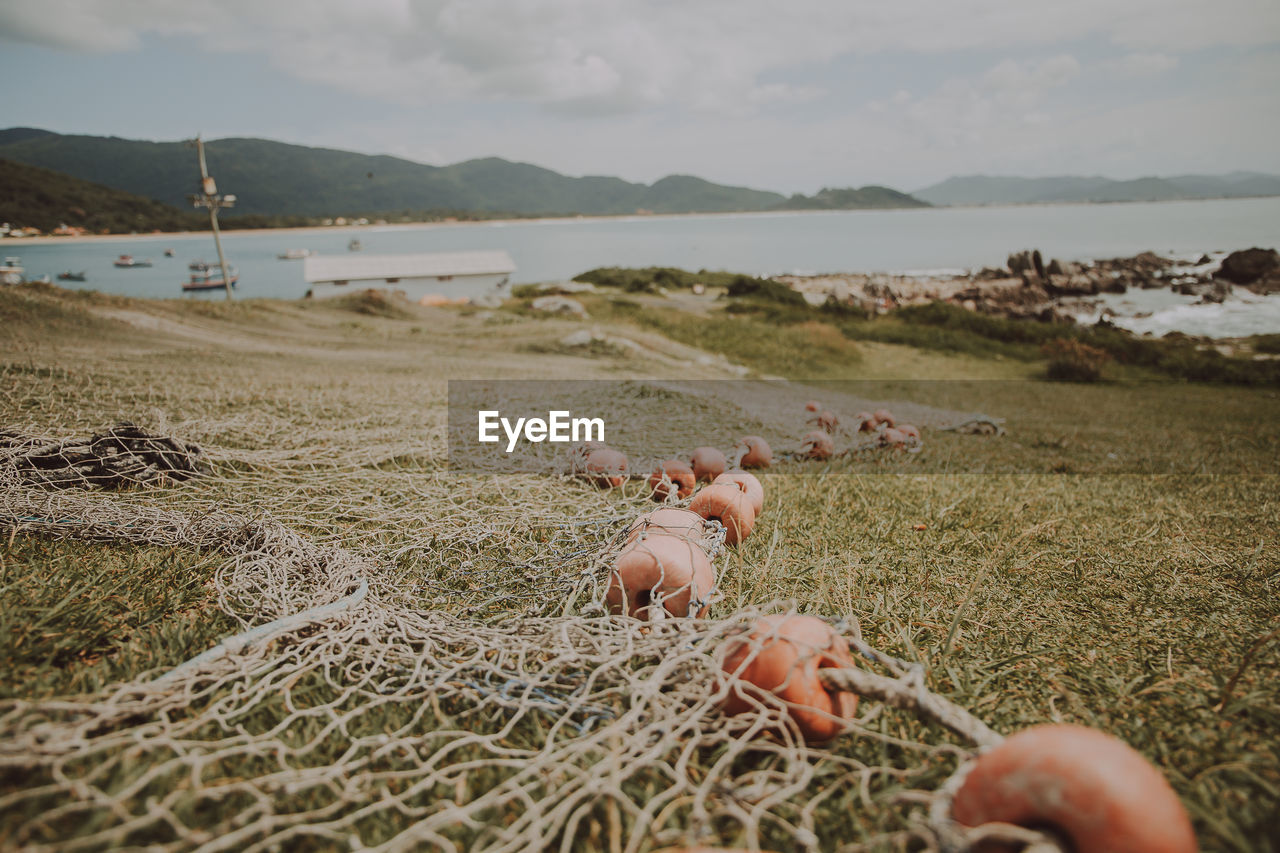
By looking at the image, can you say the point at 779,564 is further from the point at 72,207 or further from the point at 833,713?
the point at 72,207

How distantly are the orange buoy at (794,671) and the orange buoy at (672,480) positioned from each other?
215 centimetres

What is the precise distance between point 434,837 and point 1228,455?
35.7ft

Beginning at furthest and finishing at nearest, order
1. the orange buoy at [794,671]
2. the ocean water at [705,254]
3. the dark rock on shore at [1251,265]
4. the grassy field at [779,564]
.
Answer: the ocean water at [705,254] → the dark rock on shore at [1251,265] → the orange buoy at [794,671] → the grassy field at [779,564]

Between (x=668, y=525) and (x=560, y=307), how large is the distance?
26.0 metres

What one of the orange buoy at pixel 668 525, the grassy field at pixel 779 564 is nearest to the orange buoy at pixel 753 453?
the grassy field at pixel 779 564

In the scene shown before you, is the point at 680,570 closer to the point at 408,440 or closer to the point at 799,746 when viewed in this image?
the point at 799,746

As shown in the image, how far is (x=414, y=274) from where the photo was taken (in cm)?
3747

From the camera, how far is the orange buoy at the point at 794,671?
1.79 m

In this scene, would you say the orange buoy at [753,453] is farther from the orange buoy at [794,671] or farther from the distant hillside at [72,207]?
the distant hillside at [72,207]

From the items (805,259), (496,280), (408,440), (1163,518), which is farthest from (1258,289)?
(408,440)

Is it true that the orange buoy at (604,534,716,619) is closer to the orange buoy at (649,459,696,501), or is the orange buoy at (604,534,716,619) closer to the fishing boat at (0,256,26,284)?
the orange buoy at (649,459,696,501)

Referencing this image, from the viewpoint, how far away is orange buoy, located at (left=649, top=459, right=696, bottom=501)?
413 centimetres

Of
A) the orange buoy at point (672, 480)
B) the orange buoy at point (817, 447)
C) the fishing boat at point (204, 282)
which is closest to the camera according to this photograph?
the orange buoy at point (672, 480)

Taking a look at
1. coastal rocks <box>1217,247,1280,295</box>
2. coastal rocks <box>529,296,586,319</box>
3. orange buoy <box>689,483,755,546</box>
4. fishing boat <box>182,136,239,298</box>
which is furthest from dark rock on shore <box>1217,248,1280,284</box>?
fishing boat <box>182,136,239,298</box>
